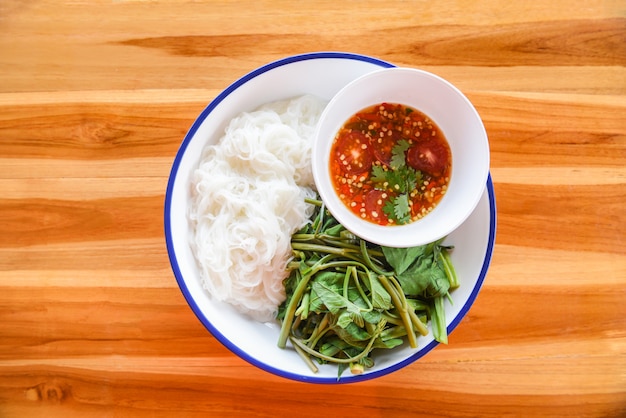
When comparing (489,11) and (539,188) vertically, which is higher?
(489,11)

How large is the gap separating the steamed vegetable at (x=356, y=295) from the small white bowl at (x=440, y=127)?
0.23 feet

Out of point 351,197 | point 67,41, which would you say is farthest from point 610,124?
point 67,41

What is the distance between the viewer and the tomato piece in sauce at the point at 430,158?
193cm

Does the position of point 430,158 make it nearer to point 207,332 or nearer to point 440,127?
point 440,127

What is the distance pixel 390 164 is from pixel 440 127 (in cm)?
25

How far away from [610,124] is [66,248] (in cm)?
250

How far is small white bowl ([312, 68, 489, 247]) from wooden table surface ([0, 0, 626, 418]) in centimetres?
40

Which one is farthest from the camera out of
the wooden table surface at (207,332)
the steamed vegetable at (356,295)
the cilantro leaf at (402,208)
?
the wooden table surface at (207,332)

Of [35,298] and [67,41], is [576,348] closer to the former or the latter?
[35,298]

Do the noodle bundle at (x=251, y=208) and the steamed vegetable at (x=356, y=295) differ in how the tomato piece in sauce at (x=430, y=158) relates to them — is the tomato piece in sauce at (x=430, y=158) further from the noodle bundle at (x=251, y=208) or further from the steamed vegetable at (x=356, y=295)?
the noodle bundle at (x=251, y=208)

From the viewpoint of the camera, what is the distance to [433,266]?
73.9 inches

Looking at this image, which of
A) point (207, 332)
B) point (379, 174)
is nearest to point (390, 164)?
point (379, 174)

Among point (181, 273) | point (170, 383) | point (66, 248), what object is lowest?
point (170, 383)

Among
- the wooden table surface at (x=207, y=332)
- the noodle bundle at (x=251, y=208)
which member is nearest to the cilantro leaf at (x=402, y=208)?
the noodle bundle at (x=251, y=208)
